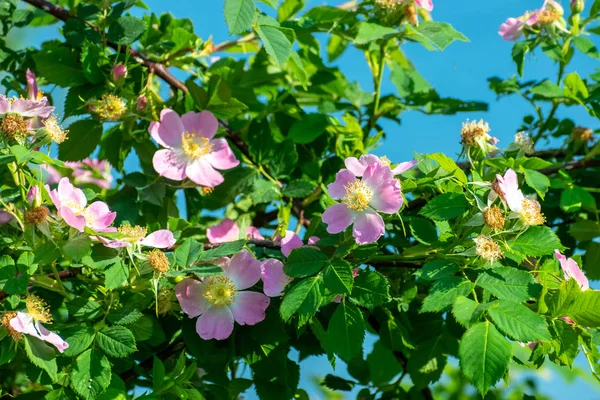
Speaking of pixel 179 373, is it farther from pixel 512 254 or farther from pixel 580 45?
pixel 580 45

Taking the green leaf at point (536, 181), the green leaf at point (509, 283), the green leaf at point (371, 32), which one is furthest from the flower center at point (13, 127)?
the green leaf at point (536, 181)

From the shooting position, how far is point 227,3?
1371mm

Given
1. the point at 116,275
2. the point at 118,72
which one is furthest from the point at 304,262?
the point at 118,72

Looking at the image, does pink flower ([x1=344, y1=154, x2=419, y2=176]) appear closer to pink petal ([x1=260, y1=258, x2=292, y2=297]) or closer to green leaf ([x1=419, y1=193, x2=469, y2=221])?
green leaf ([x1=419, y1=193, x2=469, y2=221])

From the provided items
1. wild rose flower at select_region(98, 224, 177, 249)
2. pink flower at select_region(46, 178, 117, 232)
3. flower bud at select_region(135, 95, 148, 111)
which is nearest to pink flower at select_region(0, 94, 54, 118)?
pink flower at select_region(46, 178, 117, 232)

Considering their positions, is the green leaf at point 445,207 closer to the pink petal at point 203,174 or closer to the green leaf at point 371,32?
the green leaf at point 371,32

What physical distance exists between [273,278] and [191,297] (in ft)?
0.47

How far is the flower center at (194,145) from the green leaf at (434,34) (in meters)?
0.46

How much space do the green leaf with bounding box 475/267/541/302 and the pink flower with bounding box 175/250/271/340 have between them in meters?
0.39

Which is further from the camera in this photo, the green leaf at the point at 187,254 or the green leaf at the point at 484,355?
the green leaf at the point at 187,254

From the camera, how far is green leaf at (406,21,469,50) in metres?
1.55

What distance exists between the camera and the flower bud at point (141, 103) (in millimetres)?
1647

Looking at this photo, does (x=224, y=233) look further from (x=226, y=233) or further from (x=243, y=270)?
(x=243, y=270)

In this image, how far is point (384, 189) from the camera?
1.26 metres
